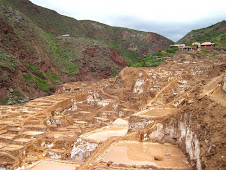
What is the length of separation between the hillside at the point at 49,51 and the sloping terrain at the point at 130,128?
15340mm

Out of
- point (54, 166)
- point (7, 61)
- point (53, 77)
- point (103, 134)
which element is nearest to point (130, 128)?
point (103, 134)

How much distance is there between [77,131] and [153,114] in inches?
371

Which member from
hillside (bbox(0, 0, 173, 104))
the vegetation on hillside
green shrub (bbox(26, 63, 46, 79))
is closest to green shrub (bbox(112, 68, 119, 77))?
hillside (bbox(0, 0, 173, 104))

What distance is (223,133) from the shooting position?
242 inches

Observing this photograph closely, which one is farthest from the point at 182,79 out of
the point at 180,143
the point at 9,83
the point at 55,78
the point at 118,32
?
the point at 118,32

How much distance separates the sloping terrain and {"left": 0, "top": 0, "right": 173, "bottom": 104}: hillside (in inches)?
604

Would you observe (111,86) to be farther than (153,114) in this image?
Yes

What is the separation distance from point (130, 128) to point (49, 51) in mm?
58428

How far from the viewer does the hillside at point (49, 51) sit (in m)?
45.0

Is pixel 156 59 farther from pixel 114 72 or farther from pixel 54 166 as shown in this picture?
pixel 54 166

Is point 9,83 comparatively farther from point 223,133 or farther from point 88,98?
point 223,133

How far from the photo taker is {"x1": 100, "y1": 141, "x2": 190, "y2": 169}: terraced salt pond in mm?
8016

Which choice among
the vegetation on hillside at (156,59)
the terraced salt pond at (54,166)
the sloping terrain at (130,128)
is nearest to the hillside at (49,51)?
the sloping terrain at (130,128)

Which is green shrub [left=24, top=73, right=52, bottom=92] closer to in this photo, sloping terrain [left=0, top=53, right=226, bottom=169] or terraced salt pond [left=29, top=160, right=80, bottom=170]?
sloping terrain [left=0, top=53, right=226, bottom=169]
